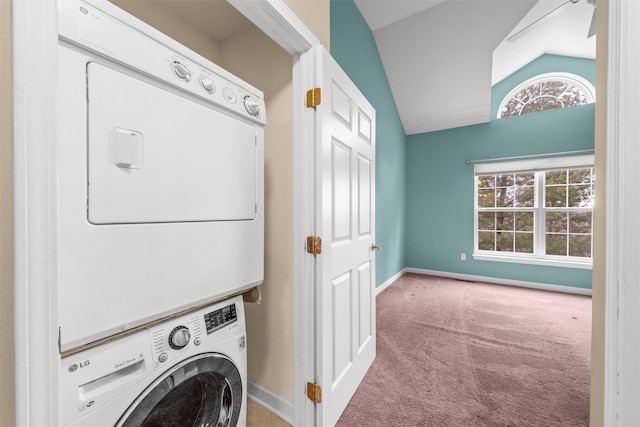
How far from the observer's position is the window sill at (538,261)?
3438mm

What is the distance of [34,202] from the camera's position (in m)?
0.48

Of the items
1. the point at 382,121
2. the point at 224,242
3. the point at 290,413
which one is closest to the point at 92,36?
the point at 224,242

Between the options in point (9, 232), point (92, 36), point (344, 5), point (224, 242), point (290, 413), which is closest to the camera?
point (9, 232)

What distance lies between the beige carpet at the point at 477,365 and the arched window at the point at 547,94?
112 inches

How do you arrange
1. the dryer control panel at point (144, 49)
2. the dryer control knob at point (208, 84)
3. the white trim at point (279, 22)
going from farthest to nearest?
the white trim at point (279, 22), the dryer control knob at point (208, 84), the dryer control panel at point (144, 49)

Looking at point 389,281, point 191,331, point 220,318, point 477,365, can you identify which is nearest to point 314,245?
point 220,318

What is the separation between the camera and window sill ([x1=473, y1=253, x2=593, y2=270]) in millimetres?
3438

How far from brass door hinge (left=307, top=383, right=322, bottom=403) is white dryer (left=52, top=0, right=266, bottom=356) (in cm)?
67

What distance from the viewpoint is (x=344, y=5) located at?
2.32 meters

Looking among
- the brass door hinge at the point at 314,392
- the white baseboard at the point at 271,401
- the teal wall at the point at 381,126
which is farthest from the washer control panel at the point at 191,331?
the teal wall at the point at 381,126

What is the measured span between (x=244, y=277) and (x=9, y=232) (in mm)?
670

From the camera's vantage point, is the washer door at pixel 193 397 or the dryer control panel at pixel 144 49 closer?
the dryer control panel at pixel 144 49

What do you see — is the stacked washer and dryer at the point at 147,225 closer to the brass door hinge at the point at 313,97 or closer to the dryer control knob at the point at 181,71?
the dryer control knob at the point at 181,71

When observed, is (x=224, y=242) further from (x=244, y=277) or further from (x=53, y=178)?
(x=53, y=178)
